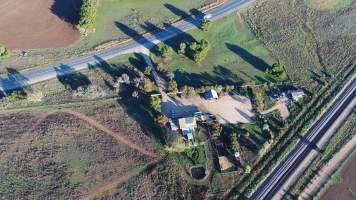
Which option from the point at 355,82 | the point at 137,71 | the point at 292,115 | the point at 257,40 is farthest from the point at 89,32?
the point at 355,82

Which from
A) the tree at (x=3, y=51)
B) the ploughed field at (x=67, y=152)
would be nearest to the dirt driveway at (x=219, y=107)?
the ploughed field at (x=67, y=152)

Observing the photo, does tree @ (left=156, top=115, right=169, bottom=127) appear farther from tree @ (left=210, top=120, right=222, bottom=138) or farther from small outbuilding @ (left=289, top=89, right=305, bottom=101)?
small outbuilding @ (left=289, top=89, right=305, bottom=101)

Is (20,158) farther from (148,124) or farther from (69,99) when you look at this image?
(148,124)

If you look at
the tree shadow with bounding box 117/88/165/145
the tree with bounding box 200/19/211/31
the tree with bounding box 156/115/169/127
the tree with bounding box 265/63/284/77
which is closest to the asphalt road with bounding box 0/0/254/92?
the tree with bounding box 200/19/211/31

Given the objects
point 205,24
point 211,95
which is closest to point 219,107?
point 211,95

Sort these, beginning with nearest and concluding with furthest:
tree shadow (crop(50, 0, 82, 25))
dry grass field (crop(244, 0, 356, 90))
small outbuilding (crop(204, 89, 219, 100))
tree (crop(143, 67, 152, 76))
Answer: small outbuilding (crop(204, 89, 219, 100)), tree (crop(143, 67, 152, 76)), dry grass field (crop(244, 0, 356, 90)), tree shadow (crop(50, 0, 82, 25))

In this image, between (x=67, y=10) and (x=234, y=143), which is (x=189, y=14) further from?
(x=234, y=143)
